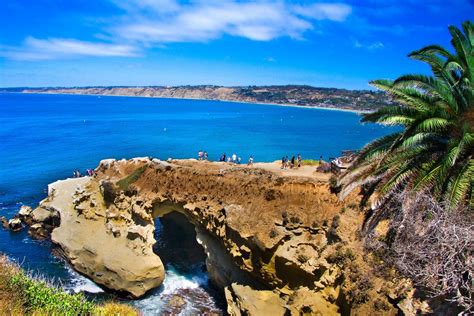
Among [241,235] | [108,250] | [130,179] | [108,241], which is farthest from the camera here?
[130,179]

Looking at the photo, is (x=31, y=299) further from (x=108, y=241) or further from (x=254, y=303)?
(x=108, y=241)

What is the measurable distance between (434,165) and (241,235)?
37.1ft

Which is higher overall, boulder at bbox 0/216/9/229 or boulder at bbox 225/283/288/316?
boulder at bbox 225/283/288/316

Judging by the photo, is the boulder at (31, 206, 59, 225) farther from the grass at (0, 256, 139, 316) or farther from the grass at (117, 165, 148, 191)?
the grass at (0, 256, 139, 316)

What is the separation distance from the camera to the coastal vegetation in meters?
11.8

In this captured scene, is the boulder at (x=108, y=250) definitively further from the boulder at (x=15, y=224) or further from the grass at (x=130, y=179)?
the boulder at (x=15, y=224)

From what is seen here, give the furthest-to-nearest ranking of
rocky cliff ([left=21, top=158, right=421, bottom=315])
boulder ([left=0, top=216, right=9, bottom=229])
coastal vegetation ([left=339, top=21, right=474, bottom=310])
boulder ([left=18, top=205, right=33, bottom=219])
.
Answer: boulder ([left=18, top=205, right=33, bottom=219]), boulder ([left=0, top=216, right=9, bottom=229]), rocky cliff ([left=21, top=158, right=421, bottom=315]), coastal vegetation ([left=339, top=21, right=474, bottom=310])

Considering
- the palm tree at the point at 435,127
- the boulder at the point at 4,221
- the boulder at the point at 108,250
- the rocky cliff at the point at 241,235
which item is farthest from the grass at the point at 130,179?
the palm tree at the point at 435,127

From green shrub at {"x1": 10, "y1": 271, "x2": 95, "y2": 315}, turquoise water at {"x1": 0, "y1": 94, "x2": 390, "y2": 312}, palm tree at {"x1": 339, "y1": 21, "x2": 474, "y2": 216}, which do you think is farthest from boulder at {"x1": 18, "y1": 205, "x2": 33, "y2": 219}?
palm tree at {"x1": 339, "y1": 21, "x2": 474, "y2": 216}

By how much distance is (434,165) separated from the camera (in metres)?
13.6

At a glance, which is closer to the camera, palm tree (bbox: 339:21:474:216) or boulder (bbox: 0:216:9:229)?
palm tree (bbox: 339:21:474:216)

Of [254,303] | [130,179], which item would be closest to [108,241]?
[130,179]

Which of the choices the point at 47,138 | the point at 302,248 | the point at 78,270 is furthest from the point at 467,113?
the point at 47,138

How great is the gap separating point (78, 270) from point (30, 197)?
21854mm
